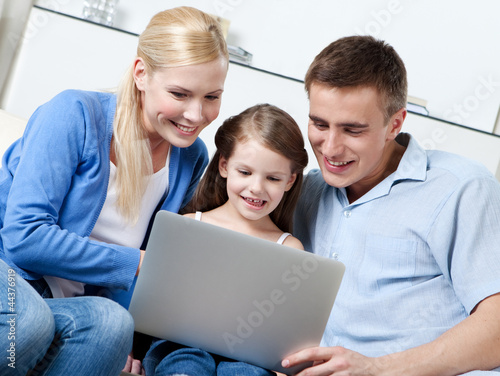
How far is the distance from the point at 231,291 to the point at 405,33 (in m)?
1.98

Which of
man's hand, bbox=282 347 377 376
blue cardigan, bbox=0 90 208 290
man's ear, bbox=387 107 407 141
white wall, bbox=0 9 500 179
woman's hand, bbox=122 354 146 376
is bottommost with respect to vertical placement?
woman's hand, bbox=122 354 146 376

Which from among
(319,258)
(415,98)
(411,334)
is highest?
(415,98)

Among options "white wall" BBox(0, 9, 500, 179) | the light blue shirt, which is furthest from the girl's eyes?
"white wall" BBox(0, 9, 500, 179)

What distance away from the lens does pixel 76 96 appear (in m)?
1.39

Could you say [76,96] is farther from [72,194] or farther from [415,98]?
[415,98]

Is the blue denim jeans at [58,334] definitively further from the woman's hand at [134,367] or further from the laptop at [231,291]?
the woman's hand at [134,367]

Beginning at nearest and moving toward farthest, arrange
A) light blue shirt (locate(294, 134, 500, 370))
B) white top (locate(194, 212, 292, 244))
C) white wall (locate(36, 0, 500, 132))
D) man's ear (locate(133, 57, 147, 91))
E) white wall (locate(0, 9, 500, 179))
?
light blue shirt (locate(294, 134, 500, 370)), man's ear (locate(133, 57, 147, 91)), white top (locate(194, 212, 292, 244)), white wall (locate(0, 9, 500, 179)), white wall (locate(36, 0, 500, 132))

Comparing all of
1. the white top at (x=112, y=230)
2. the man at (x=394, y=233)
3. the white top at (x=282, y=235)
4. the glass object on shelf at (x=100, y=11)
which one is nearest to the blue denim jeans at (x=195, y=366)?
the man at (x=394, y=233)

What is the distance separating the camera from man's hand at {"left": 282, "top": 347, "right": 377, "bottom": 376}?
1.25 metres

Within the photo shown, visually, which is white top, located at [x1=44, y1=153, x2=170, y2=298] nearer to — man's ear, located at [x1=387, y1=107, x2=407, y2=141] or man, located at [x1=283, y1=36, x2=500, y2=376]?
man, located at [x1=283, y1=36, x2=500, y2=376]

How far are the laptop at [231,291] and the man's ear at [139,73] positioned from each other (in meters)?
0.47

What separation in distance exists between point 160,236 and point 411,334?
659 mm

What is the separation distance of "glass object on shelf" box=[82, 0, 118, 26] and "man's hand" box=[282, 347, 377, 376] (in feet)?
6.15

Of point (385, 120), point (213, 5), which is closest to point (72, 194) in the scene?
point (385, 120)
